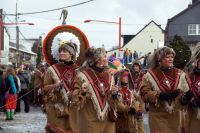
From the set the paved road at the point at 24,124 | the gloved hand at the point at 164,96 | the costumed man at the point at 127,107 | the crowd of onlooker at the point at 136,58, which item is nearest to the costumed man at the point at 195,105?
the gloved hand at the point at 164,96

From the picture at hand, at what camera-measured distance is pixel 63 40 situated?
823 cm

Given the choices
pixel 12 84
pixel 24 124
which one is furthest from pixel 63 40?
pixel 12 84

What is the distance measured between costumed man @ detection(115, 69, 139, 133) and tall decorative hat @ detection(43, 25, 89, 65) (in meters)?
0.70

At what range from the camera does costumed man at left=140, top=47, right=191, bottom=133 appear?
23.0ft

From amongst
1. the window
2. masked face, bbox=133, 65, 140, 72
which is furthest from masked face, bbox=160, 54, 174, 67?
the window

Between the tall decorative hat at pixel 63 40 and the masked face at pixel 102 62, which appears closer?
the masked face at pixel 102 62

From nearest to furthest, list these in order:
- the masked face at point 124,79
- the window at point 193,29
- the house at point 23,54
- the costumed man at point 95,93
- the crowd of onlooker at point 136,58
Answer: the costumed man at point 95,93 < the masked face at point 124,79 < the crowd of onlooker at point 136,58 < the window at point 193,29 < the house at point 23,54

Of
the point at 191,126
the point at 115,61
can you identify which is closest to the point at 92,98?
the point at 191,126

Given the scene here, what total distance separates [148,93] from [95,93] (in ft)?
2.29

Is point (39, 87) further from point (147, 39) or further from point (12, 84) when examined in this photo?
point (147, 39)

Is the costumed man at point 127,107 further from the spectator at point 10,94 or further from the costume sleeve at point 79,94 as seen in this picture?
the spectator at point 10,94

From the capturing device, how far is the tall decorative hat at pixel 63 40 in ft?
27.4

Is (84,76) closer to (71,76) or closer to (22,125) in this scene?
(71,76)

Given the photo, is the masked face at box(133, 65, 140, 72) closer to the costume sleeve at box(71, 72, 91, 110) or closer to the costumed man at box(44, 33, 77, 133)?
the costumed man at box(44, 33, 77, 133)
